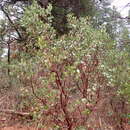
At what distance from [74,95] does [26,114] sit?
191cm

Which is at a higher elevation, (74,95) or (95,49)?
(95,49)

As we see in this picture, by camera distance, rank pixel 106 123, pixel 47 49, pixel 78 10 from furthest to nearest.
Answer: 1. pixel 78 10
2. pixel 106 123
3. pixel 47 49

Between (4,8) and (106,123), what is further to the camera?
(4,8)

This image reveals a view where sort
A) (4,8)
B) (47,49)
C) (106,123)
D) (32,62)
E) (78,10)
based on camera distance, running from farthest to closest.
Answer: (78,10) → (4,8) → (106,123) → (32,62) → (47,49)

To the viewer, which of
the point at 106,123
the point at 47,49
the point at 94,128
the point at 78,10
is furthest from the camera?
the point at 78,10

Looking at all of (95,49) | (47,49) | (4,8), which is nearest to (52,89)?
(47,49)

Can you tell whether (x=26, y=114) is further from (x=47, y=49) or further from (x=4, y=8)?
(x=4, y=8)

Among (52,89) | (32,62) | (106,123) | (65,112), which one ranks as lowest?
(106,123)

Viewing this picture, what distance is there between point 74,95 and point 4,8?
6772 millimetres

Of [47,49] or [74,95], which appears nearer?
[47,49]

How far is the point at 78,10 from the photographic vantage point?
11344mm

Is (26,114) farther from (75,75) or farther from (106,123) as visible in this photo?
(75,75)

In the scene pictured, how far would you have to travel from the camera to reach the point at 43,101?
4.22 meters

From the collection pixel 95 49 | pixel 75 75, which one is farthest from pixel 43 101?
Result: pixel 95 49
